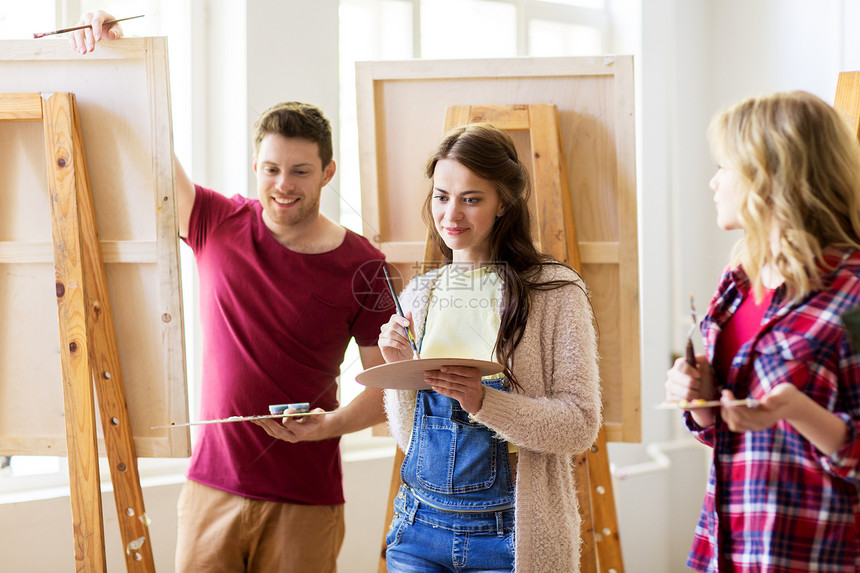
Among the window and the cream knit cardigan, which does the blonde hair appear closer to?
the cream knit cardigan

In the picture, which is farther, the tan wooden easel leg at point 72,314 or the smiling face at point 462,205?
the tan wooden easel leg at point 72,314

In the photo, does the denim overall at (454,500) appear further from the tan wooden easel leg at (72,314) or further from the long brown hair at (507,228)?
the tan wooden easel leg at (72,314)

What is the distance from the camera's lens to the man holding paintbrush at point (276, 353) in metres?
1.89

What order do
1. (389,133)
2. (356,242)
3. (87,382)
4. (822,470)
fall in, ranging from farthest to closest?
(389,133), (356,242), (87,382), (822,470)

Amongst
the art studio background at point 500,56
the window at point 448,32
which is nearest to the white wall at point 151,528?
the art studio background at point 500,56

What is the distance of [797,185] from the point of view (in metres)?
1.19

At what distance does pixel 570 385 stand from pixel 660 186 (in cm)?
198

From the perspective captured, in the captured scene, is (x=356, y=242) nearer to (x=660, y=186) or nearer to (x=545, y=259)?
(x=545, y=259)

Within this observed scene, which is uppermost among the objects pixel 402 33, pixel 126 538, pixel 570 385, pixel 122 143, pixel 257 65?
pixel 402 33

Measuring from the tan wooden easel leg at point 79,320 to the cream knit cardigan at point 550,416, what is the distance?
3.16 feet

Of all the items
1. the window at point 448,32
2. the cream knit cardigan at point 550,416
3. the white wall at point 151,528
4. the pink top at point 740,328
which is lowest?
the white wall at point 151,528

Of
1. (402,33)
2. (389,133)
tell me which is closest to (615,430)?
(389,133)

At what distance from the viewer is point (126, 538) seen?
1.85 m

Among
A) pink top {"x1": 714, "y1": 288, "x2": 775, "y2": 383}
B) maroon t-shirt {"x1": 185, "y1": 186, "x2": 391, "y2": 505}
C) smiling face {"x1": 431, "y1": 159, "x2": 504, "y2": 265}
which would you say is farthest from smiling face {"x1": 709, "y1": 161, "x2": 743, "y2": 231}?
maroon t-shirt {"x1": 185, "y1": 186, "x2": 391, "y2": 505}
